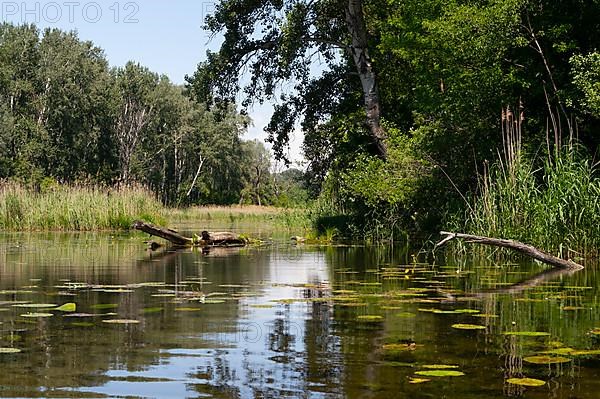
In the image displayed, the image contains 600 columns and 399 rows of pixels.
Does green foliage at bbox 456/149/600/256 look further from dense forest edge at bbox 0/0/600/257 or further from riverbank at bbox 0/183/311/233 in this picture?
riverbank at bbox 0/183/311/233

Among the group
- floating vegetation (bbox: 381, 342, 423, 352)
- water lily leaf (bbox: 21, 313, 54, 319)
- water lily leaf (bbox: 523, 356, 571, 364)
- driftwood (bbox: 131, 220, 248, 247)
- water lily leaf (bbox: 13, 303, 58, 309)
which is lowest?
water lily leaf (bbox: 523, 356, 571, 364)

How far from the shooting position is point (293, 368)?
466 cm

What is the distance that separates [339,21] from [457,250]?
12.3 metres

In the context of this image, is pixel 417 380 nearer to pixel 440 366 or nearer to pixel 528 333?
pixel 440 366

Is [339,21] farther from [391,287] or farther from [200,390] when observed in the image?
[200,390]

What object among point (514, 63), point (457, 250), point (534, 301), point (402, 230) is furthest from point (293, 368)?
point (402, 230)

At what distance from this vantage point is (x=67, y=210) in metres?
28.2

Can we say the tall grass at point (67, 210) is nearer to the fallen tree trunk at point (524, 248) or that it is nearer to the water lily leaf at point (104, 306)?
the fallen tree trunk at point (524, 248)

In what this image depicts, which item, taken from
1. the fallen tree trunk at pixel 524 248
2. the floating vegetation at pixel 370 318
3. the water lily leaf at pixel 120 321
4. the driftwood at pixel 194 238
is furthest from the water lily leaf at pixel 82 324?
the driftwood at pixel 194 238

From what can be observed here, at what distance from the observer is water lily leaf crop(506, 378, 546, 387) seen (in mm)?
4176

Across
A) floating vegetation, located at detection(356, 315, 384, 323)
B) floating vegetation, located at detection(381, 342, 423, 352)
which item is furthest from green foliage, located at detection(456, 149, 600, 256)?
floating vegetation, located at detection(381, 342, 423, 352)

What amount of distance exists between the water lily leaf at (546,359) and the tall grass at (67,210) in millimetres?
24780

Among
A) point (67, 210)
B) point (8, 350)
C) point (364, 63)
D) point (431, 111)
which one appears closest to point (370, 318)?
point (8, 350)

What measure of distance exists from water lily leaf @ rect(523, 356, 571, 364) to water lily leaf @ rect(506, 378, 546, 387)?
54 centimetres
